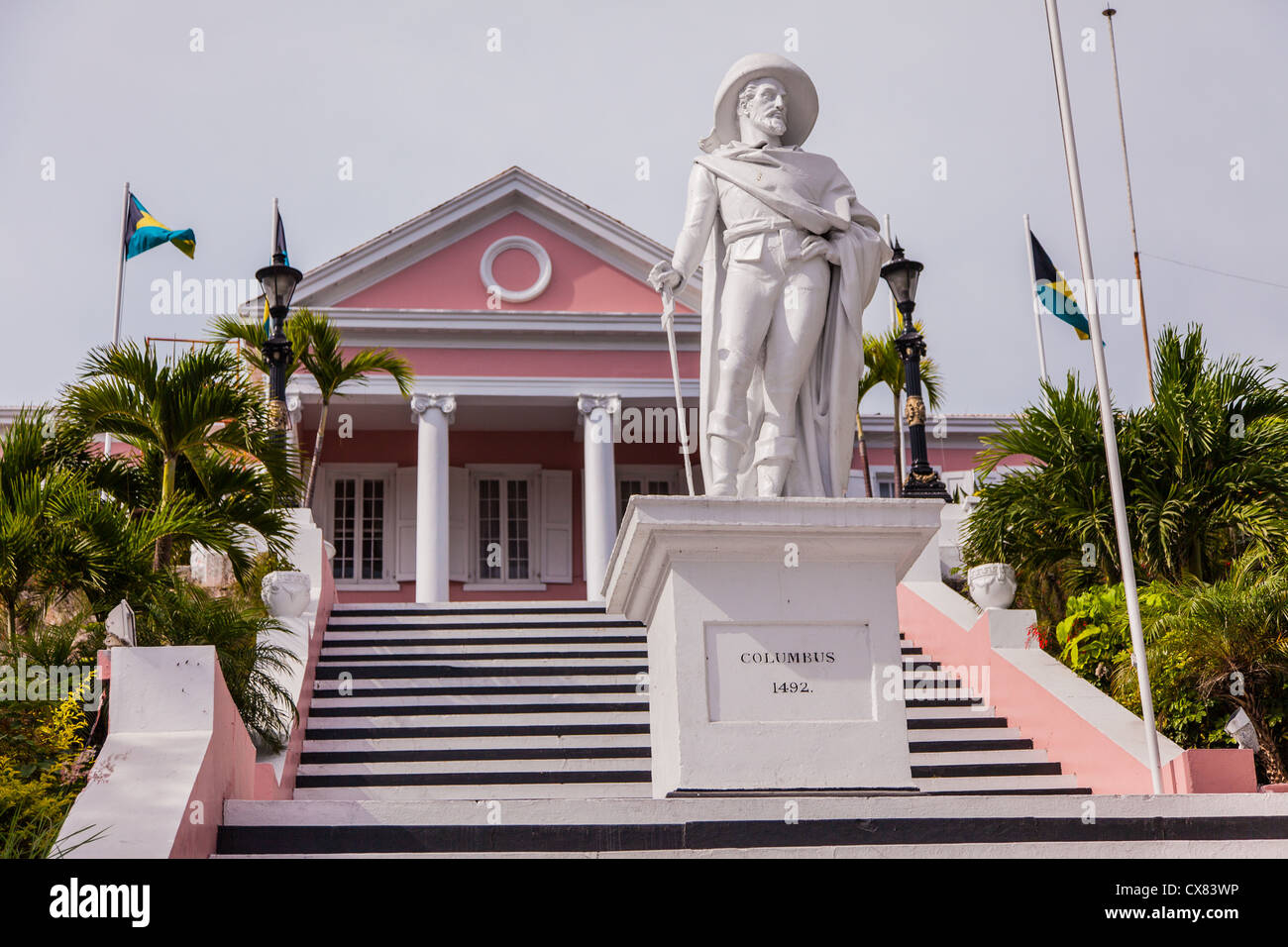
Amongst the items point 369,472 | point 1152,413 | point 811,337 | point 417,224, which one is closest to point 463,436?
point 369,472

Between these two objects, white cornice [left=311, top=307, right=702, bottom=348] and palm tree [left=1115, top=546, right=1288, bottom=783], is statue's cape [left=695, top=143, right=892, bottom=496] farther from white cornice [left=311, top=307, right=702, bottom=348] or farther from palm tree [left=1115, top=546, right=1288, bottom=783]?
white cornice [left=311, top=307, right=702, bottom=348]

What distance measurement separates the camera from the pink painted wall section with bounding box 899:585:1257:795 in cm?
909

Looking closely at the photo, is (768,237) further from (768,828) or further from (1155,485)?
(1155,485)

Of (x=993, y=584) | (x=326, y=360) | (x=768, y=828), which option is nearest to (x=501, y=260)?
(x=326, y=360)

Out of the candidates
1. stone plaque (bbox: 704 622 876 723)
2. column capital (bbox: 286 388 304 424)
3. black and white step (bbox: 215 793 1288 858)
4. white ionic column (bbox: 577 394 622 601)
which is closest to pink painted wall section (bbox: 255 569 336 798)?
black and white step (bbox: 215 793 1288 858)

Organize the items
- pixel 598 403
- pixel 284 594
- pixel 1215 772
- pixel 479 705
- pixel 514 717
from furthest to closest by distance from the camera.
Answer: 1. pixel 598 403
2. pixel 284 594
3. pixel 479 705
4. pixel 514 717
5. pixel 1215 772

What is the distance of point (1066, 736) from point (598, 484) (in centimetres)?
1102

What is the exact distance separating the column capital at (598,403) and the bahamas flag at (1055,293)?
23.4 ft

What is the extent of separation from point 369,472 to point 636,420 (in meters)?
4.34

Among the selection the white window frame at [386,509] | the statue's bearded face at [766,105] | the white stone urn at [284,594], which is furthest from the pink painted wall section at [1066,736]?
the white window frame at [386,509]

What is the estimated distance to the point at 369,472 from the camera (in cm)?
2345

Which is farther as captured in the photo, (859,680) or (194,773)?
(859,680)

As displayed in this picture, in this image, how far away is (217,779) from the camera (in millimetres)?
6789
